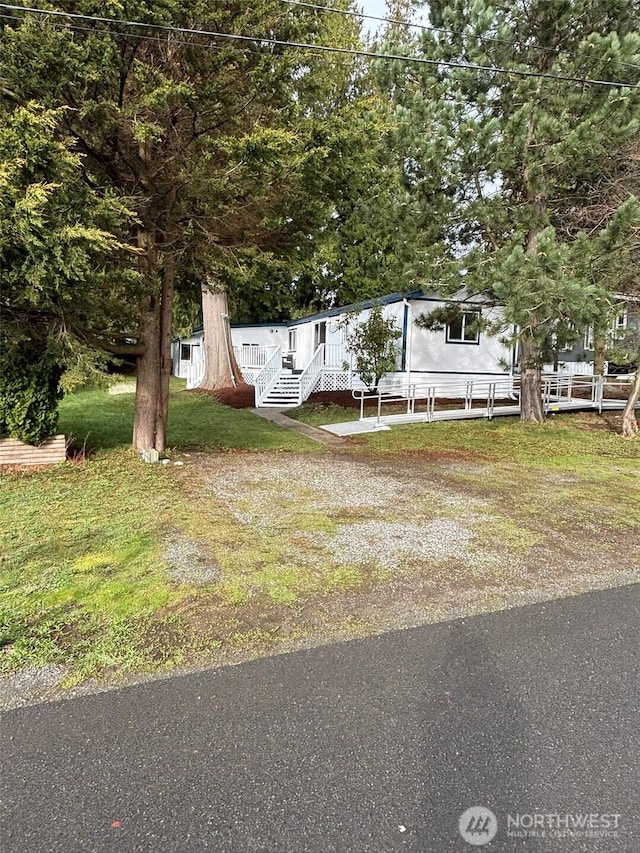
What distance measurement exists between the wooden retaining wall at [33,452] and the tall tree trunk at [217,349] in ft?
42.4

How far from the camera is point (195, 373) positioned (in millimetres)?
22531

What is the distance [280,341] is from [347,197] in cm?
1623

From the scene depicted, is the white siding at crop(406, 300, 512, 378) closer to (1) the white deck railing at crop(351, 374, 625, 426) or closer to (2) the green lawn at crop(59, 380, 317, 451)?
(1) the white deck railing at crop(351, 374, 625, 426)

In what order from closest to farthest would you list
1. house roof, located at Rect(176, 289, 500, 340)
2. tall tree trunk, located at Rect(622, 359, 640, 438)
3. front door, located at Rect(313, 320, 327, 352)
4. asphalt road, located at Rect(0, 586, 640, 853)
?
1. asphalt road, located at Rect(0, 586, 640, 853)
2. tall tree trunk, located at Rect(622, 359, 640, 438)
3. house roof, located at Rect(176, 289, 500, 340)
4. front door, located at Rect(313, 320, 327, 352)

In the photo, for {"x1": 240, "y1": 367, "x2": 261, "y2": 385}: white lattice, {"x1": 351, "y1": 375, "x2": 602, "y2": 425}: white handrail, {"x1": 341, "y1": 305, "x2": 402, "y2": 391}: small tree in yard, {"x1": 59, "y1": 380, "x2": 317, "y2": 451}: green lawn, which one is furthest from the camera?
{"x1": 240, "y1": 367, "x2": 261, "y2": 385}: white lattice

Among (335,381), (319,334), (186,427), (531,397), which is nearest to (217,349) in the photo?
(319,334)

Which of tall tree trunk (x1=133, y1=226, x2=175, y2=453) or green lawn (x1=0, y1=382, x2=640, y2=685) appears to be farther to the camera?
tall tree trunk (x1=133, y1=226, x2=175, y2=453)

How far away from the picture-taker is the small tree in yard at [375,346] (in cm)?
1468

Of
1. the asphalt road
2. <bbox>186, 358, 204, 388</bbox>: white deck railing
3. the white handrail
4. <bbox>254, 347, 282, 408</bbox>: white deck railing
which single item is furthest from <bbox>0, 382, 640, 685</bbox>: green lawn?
<bbox>186, 358, 204, 388</bbox>: white deck railing

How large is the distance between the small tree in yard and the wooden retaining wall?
9.34m

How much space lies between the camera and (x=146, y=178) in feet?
23.0

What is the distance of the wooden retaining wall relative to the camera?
6.87 meters

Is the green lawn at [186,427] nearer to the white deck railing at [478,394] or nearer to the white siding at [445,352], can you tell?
the white deck railing at [478,394]

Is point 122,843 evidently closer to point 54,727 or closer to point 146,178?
point 54,727
